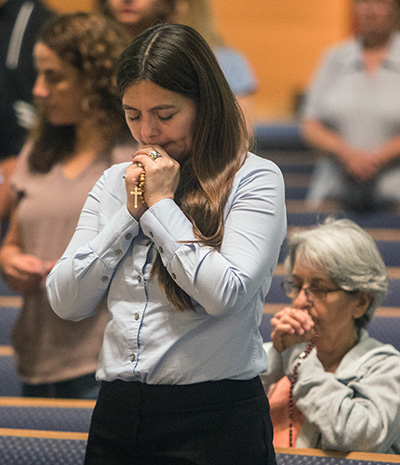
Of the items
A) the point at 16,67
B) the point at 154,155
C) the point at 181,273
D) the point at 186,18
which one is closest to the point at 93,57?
the point at 186,18

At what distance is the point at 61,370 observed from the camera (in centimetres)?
226

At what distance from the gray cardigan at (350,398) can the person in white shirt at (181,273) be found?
0.39 meters

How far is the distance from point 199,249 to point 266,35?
7856 millimetres

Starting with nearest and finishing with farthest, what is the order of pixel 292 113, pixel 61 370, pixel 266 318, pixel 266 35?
pixel 61 370
pixel 266 318
pixel 292 113
pixel 266 35

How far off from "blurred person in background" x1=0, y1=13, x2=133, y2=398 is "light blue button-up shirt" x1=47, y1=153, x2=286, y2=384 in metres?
0.80

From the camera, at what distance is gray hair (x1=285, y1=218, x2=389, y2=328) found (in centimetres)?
190

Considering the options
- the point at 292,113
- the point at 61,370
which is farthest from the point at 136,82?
the point at 292,113

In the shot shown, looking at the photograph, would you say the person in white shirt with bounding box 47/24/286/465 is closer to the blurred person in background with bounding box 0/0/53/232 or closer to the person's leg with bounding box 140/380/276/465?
the person's leg with bounding box 140/380/276/465

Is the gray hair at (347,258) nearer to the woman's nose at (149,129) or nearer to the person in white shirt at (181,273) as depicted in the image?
the person in white shirt at (181,273)

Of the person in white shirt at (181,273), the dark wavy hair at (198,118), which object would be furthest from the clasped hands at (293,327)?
the dark wavy hair at (198,118)

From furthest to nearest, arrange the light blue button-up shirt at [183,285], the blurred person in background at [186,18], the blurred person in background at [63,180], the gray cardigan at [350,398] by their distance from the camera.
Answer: the blurred person in background at [186,18] < the blurred person in background at [63,180] < the gray cardigan at [350,398] < the light blue button-up shirt at [183,285]

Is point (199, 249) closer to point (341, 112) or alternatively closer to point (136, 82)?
point (136, 82)

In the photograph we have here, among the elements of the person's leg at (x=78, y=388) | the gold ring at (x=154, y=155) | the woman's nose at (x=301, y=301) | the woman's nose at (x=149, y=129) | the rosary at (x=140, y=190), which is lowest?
the person's leg at (x=78, y=388)

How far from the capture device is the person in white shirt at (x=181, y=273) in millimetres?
1353
